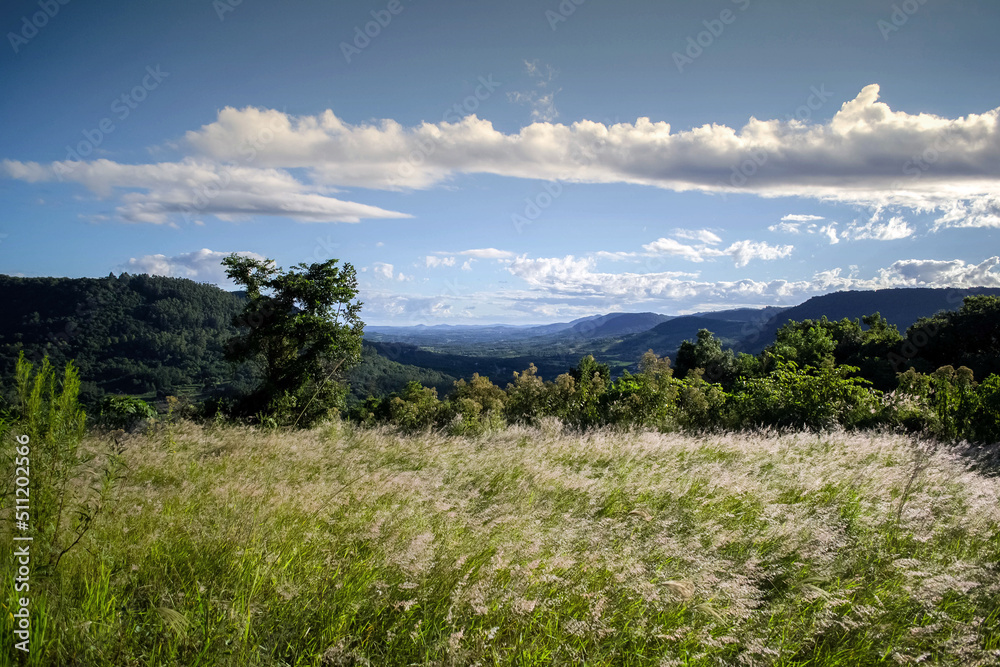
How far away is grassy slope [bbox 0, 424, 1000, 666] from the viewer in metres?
2.54

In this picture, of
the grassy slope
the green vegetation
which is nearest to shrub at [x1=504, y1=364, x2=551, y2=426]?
the green vegetation

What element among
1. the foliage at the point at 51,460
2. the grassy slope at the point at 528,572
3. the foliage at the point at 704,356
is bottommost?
the foliage at the point at 704,356

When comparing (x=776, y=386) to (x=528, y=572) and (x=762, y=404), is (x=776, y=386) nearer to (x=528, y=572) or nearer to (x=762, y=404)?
(x=762, y=404)

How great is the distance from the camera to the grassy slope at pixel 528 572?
2.54 metres

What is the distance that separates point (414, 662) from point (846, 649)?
2.38 m

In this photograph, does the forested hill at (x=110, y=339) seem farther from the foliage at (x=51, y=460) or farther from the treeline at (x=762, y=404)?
the foliage at (x=51, y=460)

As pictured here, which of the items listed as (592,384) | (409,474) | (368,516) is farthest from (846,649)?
(592,384)

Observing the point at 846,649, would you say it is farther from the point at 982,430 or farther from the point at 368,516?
the point at 982,430

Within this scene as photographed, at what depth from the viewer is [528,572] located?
3107mm

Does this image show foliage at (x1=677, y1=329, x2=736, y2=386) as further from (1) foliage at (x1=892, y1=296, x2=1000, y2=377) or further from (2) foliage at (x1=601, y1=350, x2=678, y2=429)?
(2) foliage at (x1=601, y1=350, x2=678, y2=429)

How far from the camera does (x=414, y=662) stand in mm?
2480

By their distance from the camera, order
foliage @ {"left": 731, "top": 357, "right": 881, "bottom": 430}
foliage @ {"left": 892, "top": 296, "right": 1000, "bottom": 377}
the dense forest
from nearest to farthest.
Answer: the dense forest, foliage @ {"left": 731, "top": 357, "right": 881, "bottom": 430}, foliage @ {"left": 892, "top": 296, "right": 1000, "bottom": 377}

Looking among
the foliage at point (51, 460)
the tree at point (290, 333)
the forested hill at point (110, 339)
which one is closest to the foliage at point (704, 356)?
the tree at point (290, 333)

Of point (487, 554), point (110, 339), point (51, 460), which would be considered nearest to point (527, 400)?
point (487, 554)
